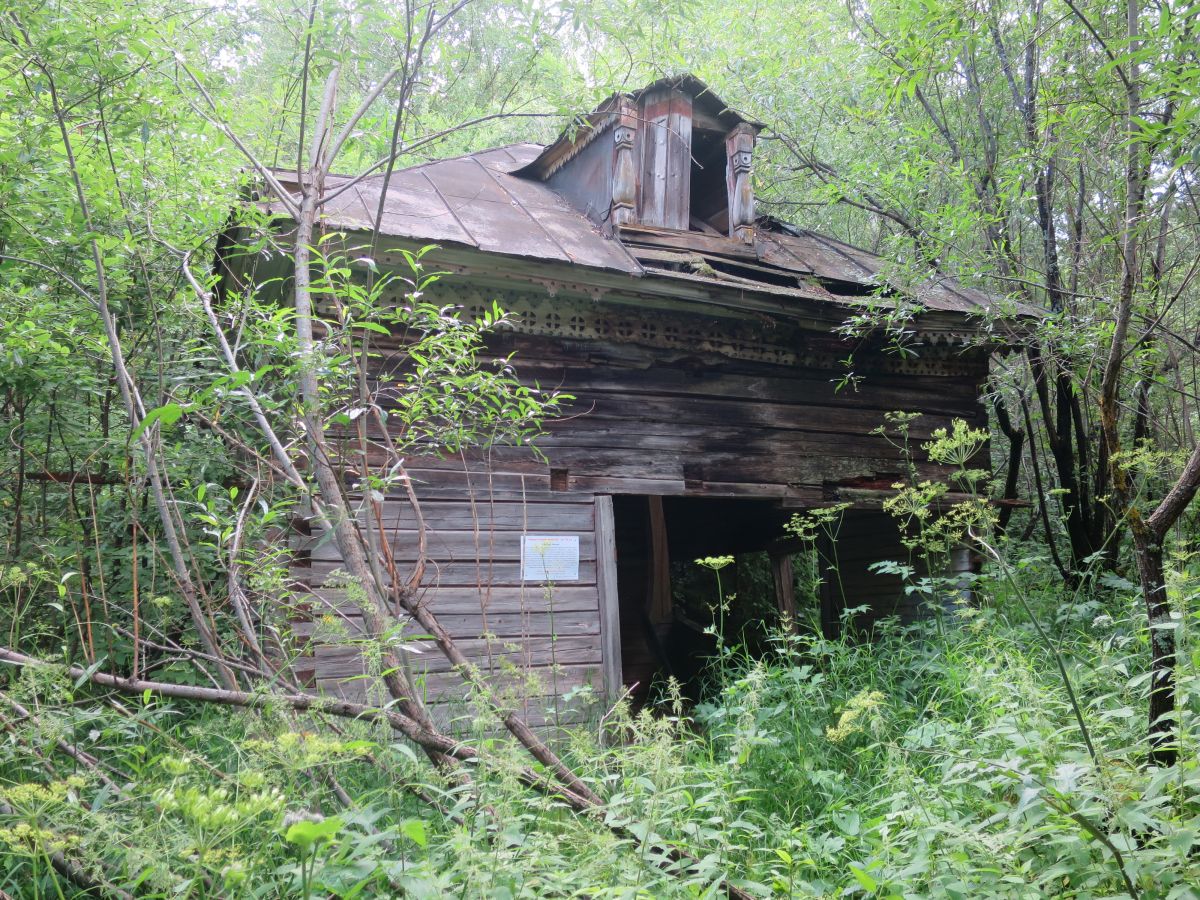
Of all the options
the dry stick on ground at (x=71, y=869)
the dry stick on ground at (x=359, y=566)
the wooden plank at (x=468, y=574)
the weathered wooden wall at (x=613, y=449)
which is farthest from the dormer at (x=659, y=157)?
the dry stick on ground at (x=71, y=869)

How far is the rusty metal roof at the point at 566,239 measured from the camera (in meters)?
5.04

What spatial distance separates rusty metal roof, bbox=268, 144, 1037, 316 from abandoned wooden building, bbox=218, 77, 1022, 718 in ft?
0.08

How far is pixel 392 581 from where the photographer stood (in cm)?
256

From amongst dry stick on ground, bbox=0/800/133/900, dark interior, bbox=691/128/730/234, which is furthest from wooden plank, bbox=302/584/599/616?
dark interior, bbox=691/128/730/234

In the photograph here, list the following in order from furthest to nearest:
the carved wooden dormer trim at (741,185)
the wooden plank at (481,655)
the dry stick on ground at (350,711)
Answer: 1. the carved wooden dormer trim at (741,185)
2. the wooden plank at (481,655)
3. the dry stick on ground at (350,711)

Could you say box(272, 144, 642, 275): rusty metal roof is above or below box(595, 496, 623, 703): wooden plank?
above

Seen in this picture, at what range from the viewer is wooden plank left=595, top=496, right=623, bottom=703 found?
522 cm

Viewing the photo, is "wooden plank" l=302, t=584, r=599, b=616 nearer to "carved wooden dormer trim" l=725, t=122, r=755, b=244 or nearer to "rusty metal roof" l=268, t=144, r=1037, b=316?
"rusty metal roof" l=268, t=144, r=1037, b=316

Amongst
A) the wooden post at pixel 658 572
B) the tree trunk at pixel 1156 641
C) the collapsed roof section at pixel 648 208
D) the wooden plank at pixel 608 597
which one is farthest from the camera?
the wooden post at pixel 658 572

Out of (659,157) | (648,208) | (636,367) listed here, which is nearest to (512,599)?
(636,367)

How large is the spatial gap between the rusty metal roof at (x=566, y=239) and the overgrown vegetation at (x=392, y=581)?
42 centimetres

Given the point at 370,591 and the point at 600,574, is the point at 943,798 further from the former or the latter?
the point at 600,574

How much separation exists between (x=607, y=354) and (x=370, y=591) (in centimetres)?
346

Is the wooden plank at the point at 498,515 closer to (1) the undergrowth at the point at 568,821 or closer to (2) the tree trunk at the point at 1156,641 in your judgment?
(1) the undergrowth at the point at 568,821
